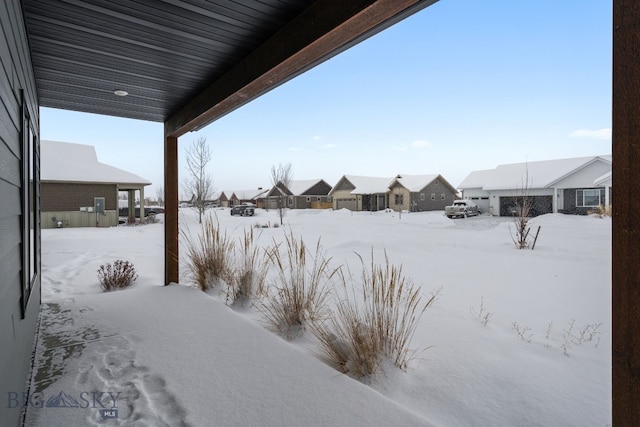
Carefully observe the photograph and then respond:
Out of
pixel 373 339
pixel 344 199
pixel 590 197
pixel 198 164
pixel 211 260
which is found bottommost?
pixel 373 339

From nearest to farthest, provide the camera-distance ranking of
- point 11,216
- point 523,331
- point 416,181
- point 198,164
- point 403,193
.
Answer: point 11,216, point 523,331, point 198,164, point 403,193, point 416,181

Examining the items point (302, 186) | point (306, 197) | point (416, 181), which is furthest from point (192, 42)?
point (302, 186)

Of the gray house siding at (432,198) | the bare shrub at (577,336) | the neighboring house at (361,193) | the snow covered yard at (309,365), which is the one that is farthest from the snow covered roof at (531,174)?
the bare shrub at (577,336)

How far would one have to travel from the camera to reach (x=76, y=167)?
14977mm

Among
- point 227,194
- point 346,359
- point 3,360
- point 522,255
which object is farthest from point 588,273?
point 227,194

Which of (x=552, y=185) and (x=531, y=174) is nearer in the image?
(x=552, y=185)

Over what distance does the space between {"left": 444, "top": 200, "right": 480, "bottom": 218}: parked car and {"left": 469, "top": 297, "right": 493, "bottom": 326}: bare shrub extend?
1086 cm

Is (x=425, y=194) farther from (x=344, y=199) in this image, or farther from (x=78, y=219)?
(x=78, y=219)

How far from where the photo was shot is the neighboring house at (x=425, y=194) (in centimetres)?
2142

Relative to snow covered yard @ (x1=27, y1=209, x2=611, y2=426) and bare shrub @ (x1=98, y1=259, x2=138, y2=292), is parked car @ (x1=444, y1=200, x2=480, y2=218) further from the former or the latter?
bare shrub @ (x1=98, y1=259, x2=138, y2=292)

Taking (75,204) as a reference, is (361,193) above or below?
above

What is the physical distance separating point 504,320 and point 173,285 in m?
3.76

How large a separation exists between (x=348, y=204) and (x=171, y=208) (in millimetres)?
24291
